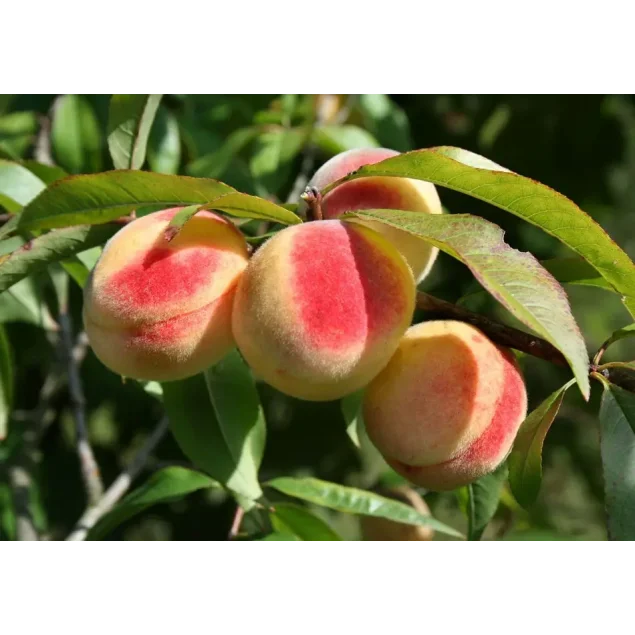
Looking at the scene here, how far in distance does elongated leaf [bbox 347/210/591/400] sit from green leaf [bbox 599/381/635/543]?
201 mm

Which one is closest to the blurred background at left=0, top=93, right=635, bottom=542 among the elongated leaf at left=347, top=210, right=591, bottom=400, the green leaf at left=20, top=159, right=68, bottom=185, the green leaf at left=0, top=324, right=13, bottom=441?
the green leaf at left=20, top=159, right=68, bottom=185

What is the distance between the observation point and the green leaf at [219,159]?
1.51 meters

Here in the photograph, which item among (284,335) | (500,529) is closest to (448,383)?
(284,335)

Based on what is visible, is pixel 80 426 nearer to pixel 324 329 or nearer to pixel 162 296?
pixel 162 296

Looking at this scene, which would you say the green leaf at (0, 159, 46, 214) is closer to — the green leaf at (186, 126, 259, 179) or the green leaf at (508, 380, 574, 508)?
the green leaf at (186, 126, 259, 179)

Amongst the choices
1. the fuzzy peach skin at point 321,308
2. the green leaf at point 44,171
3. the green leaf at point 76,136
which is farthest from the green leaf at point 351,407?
the green leaf at point 76,136

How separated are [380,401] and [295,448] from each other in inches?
50.8

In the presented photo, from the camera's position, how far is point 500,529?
175 cm

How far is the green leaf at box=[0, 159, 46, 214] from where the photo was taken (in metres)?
1.08

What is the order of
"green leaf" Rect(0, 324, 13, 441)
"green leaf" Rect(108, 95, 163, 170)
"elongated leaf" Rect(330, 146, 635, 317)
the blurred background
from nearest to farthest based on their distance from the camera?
"elongated leaf" Rect(330, 146, 635, 317) < "green leaf" Rect(108, 95, 163, 170) < "green leaf" Rect(0, 324, 13, 441) < the blurred background

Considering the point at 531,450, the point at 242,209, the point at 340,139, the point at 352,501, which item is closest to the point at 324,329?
the point at 242,209

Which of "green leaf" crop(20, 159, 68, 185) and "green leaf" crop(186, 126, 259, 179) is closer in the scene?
"green leaf" crop(20, 159, 68, 185)

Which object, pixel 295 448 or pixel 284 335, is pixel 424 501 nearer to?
pixel 295 448

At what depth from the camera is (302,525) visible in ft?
3.79
